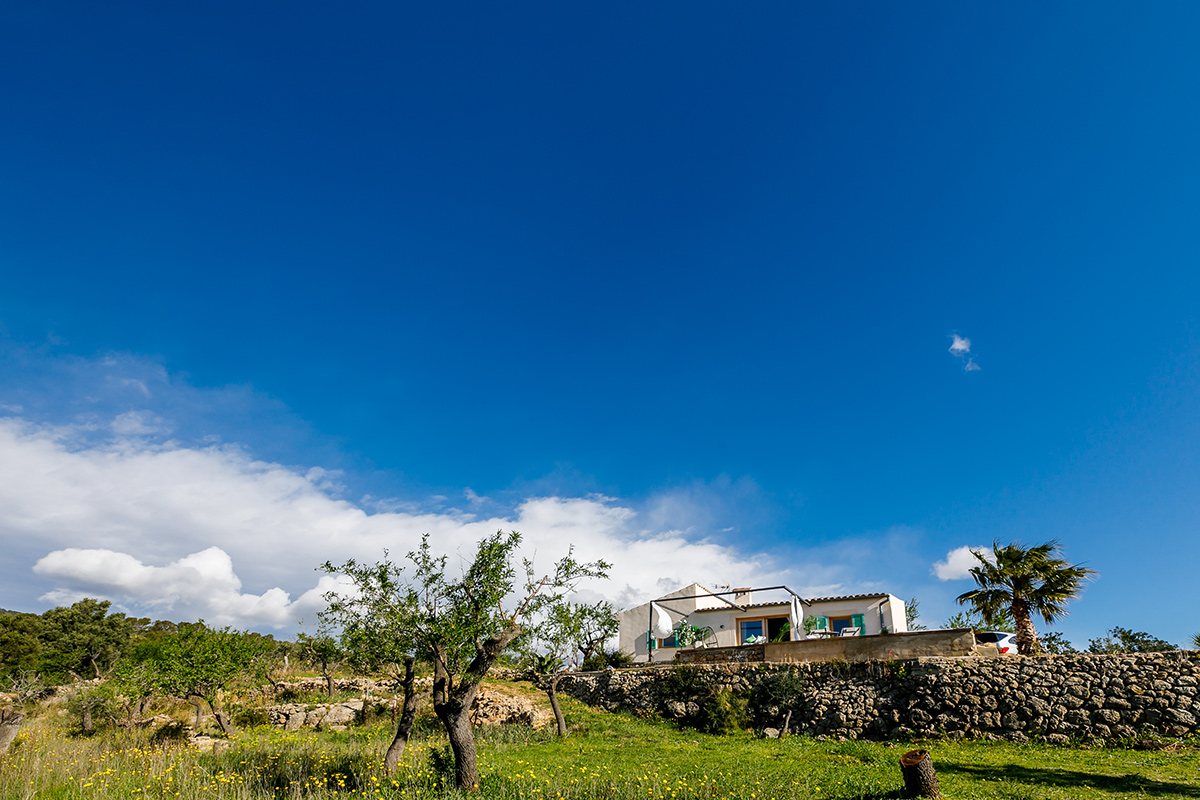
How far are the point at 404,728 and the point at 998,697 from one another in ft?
60.0

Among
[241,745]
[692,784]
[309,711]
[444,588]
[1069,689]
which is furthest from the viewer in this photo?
[309,711]

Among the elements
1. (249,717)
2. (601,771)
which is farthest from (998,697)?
(249,717)

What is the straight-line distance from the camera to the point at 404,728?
12922 millimetres

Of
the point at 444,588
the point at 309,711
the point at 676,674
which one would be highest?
the point at 444,588

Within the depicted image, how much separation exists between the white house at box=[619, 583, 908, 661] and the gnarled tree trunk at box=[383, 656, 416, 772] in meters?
19.2

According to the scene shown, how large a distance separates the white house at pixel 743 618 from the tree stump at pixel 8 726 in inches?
975

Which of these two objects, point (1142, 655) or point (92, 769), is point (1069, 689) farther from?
point (92, 769)

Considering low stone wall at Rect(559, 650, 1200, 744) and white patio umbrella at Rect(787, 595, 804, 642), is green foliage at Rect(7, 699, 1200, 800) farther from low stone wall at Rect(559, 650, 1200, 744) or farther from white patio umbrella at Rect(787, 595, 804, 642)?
white patio umbrella at Rect(787, 595, 804, 642)

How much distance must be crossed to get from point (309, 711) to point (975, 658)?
26.7 metres

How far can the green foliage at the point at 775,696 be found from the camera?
22.3 metres

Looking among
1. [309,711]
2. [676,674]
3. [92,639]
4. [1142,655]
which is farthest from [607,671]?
[92,639]

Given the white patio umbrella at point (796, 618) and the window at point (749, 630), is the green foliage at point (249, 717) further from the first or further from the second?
the window at point (749, 630)

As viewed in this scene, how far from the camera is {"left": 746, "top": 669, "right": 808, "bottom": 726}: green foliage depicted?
22.3m

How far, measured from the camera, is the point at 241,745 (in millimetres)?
14281
